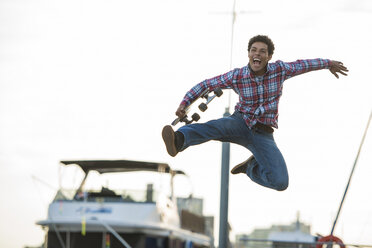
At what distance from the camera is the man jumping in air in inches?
240

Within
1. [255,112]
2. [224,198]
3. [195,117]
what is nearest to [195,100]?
[195,117]

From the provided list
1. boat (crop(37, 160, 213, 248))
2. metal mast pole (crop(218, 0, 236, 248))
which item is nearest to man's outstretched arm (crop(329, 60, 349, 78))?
metal mast pole (crop(218, 0, 236, 248))

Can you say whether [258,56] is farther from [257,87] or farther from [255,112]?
[255,112]

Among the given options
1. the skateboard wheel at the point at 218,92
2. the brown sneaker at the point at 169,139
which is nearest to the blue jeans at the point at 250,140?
the brown sneaker at the point at 169,139

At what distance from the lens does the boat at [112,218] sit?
48.7 feet

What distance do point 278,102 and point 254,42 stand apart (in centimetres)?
62

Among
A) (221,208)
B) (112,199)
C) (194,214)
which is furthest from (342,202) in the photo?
(194,214)

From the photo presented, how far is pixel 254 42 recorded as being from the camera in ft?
20.0

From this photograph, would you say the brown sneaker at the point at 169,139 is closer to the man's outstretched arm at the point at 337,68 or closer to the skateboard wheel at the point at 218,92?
the skateboard wheel at the point at 218,92

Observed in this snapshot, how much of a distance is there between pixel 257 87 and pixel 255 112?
0.77 feet

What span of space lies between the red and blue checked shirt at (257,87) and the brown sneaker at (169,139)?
0.33 metres

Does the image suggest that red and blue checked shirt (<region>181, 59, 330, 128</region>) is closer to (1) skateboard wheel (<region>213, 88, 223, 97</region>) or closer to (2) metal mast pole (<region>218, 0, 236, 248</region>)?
(1) skateboard wheel (<region>213, 88, 223, 97</region>)

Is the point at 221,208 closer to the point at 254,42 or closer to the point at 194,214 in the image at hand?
Answer: the point at 254,42

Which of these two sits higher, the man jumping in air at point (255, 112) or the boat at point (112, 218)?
the man jumping in air at point (255, 112)
